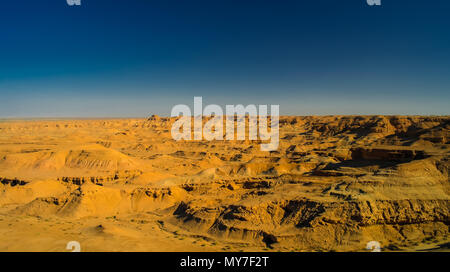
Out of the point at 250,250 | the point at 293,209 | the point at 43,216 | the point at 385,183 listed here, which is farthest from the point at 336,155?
the point at 43,216

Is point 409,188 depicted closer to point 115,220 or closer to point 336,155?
point 115,220

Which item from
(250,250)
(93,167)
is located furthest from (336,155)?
(93,167)

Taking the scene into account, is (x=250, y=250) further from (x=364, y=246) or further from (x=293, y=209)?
(x=364, y=246)

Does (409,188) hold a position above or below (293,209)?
above

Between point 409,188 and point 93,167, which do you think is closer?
point 409,188

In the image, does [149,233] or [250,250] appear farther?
[149,233]
